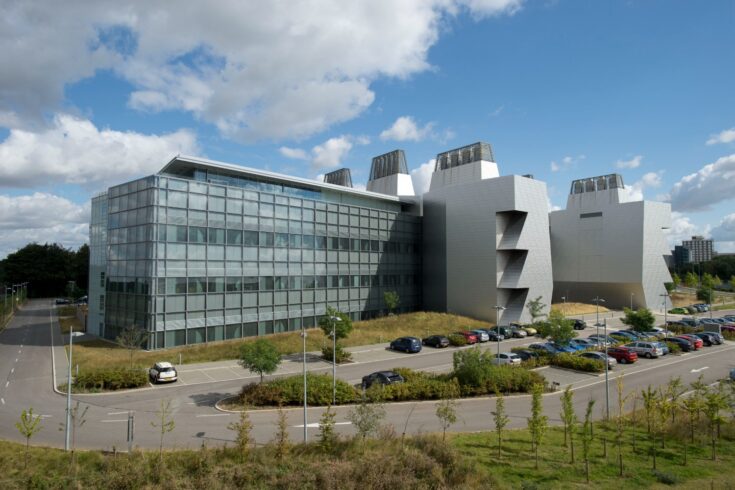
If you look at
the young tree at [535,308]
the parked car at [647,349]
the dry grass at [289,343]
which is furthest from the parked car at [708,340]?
the dry grass at [289,343]

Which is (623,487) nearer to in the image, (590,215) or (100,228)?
(100,228)

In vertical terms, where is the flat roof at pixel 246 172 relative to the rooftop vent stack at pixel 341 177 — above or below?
below

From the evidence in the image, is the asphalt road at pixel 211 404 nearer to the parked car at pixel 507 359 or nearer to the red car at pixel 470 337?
the parked car at pixel 507 359

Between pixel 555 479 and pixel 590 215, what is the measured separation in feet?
237

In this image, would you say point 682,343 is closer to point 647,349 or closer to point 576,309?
point 647,349

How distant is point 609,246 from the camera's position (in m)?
73.1

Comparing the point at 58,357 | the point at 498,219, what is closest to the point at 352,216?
the point at 498,219

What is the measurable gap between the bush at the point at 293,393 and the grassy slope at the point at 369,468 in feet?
23.7

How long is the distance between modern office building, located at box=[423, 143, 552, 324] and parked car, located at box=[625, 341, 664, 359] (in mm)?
15773

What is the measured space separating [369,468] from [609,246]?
72.5 meters

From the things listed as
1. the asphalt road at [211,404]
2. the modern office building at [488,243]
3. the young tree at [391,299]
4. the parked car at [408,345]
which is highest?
the modern office building at [488,243]

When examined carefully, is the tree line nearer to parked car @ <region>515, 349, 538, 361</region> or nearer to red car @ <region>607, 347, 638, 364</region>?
parked car @ <region>515, 349, 538, 361</region>

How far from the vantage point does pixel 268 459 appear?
48.7ft

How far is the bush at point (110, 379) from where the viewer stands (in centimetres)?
2633
